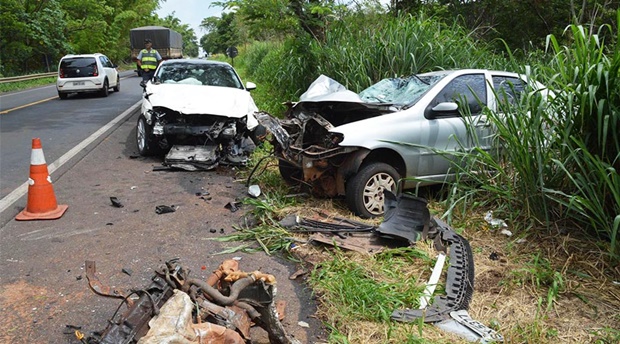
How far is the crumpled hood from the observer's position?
732 cm

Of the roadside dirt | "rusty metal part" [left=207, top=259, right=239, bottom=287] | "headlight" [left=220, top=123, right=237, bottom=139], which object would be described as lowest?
the roadside dirt

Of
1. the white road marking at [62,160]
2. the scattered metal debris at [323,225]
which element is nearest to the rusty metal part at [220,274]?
the scattered metal debris at [323,225]

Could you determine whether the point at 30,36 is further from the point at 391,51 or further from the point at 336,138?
the point at 336,138

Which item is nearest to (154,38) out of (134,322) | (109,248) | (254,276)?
(109,248)

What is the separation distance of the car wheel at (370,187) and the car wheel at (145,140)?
12.7 ft

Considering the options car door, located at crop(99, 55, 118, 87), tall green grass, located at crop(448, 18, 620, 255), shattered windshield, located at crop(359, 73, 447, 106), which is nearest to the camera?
tall green grass, located at crop(448, 18, 620, 255)

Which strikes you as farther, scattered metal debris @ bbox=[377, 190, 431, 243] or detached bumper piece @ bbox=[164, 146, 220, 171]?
detached bumper piece @ bbox=[164, 146, 220, 171]

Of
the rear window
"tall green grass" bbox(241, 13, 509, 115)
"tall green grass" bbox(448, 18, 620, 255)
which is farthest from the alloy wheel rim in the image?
the rear window

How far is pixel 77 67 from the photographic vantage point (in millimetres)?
17391

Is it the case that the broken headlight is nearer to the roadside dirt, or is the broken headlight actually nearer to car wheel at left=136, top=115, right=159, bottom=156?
the roadside dirt

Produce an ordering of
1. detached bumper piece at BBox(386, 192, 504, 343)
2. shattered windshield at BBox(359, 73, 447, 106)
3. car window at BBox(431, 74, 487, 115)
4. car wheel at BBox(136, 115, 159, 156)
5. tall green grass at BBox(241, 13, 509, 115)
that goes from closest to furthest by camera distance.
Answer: detached bumper piece at BBox(386, 192, 504, 343), car window at BBox(431, 74, 487, 115), shattered windshield at BBox(359, 73, 447, 106), car wheel at BBox(136, 115, 159, 156), tall green grass at BBox(241, 13, 509, 115)

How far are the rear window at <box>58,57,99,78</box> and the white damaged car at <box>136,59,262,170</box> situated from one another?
1088 cm

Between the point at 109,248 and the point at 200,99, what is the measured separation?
3.72 meters

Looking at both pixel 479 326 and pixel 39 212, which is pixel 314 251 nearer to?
pixel 479 326
